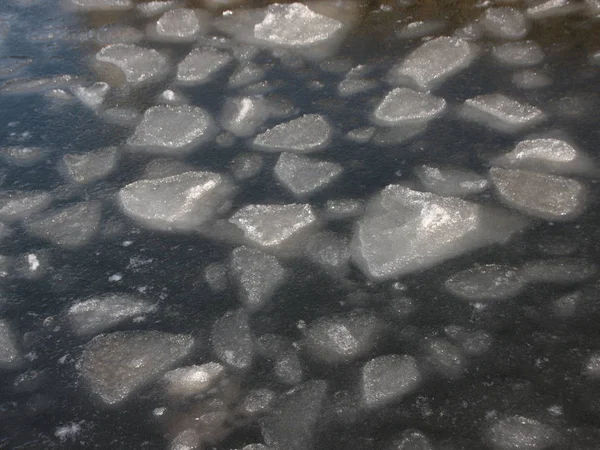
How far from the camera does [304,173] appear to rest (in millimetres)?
2146

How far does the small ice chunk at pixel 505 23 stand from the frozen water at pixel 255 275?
1451mm

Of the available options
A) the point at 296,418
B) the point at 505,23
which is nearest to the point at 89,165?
the point at 296,418

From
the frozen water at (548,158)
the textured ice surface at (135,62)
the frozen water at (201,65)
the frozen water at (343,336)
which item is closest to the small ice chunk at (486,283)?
the frozen water at (343,336)

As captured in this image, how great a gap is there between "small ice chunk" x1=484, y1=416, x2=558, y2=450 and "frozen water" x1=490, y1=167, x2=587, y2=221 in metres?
0.66

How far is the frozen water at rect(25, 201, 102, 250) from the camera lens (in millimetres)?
2020

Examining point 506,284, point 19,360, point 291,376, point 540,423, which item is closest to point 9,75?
point 19,360

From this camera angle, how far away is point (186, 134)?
2369 mm

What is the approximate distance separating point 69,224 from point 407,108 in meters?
1.13

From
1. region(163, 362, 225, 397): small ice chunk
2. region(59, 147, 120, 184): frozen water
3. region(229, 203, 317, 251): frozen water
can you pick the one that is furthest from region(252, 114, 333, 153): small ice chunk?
region(163, 362, 225, 397): small ice chunk

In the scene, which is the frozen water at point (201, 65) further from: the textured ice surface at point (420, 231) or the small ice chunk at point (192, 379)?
the small ice chunk at point (192, 379)

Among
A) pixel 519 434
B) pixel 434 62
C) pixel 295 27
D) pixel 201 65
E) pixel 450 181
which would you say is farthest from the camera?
pixel 295 27

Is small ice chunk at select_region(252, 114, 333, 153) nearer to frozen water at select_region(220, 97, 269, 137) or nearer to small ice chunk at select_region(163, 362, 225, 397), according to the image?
frozen water at select_region(220, 97, 269, 137)

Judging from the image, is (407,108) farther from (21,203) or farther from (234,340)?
(21,203)

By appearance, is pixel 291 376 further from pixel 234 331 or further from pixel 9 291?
pixel 9 291
